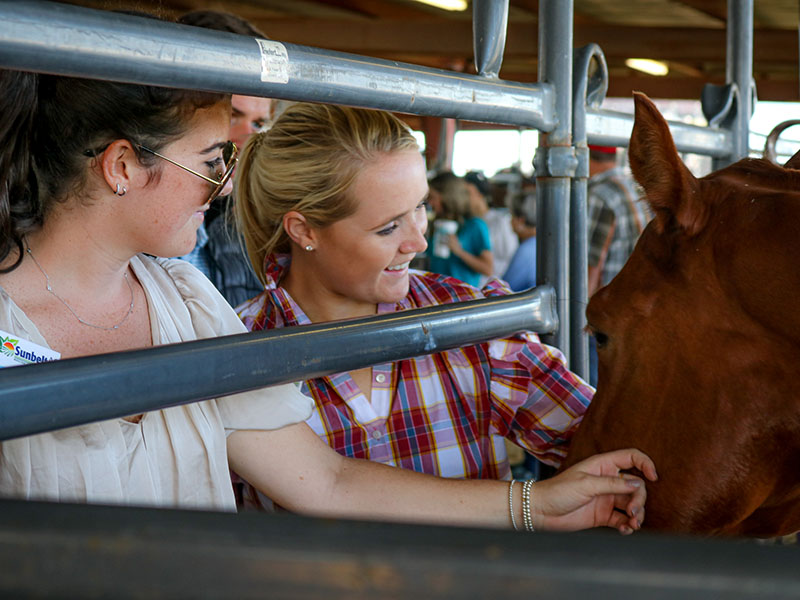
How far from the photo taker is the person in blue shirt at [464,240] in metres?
6.16

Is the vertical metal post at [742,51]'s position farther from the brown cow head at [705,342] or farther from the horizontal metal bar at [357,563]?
the horizontal metal bar at [357,563]

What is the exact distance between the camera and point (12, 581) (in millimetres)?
263

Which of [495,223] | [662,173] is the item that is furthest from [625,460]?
[495,223]

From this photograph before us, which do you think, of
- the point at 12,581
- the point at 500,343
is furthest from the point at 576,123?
the point at 12,581

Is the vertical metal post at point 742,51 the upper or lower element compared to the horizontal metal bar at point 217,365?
upper

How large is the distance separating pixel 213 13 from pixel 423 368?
1.16 m

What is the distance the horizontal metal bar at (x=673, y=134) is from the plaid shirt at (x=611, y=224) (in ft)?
6.63

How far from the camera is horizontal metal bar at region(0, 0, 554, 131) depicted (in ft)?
2.00

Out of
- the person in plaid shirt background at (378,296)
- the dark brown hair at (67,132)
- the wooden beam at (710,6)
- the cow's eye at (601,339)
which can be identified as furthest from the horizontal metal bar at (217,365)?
the wooden beam at (710,6)

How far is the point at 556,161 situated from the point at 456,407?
0.44 m

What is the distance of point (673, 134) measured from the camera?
1761 millimetres

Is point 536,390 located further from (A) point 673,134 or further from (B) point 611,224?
(B) point 611,224

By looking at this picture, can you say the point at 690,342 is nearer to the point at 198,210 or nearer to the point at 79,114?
the point at 198,210

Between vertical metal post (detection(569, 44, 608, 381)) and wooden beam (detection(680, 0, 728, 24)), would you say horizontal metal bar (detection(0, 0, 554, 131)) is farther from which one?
wooden beam (detection(680, 0, 728, 24))
